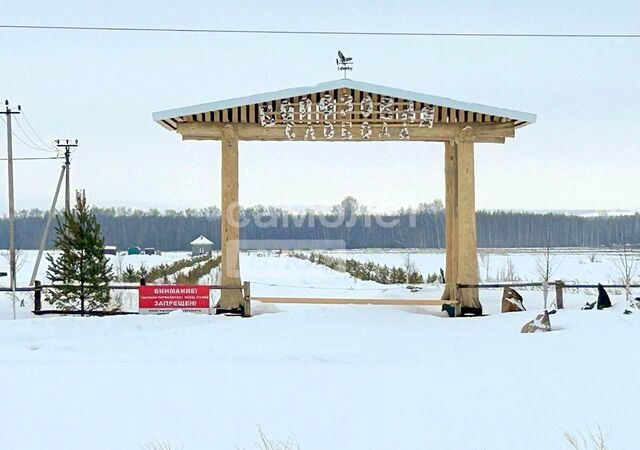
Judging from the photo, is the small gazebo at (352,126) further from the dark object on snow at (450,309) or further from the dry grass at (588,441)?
the dry grass at (588,441)

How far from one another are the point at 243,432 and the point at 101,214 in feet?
343

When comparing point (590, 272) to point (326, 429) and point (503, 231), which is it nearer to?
point (326, 429)

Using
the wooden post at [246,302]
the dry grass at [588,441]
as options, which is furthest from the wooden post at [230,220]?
the dry grass at [588,441]

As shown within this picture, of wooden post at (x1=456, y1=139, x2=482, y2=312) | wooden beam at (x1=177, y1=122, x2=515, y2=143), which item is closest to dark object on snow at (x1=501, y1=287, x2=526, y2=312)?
wooden post at (x1=456, y1=139, x2=482, y2=312)

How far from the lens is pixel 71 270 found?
14.8 metres

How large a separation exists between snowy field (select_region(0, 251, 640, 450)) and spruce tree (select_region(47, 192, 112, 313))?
14.6ft

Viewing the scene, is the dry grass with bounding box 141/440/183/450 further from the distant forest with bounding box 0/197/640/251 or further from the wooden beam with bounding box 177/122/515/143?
the distant forest with bounding box 0/197/640/251

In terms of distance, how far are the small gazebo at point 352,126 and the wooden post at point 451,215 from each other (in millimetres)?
790

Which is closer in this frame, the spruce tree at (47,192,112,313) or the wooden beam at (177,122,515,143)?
the wooden beam at (177,122,515,143)

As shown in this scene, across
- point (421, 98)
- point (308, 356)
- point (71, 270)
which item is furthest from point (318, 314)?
point (71, 270)

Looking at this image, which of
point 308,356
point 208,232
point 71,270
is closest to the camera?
point 308,356

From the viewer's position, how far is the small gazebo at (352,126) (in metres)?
12.1

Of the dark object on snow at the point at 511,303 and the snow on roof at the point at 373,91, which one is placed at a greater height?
the snow on roof at the point at 373,91

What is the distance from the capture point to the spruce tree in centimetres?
1465
